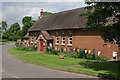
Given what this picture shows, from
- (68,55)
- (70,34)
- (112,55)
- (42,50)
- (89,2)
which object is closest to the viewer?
(89,2)

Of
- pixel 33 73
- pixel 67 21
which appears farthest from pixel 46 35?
pixel 33 73

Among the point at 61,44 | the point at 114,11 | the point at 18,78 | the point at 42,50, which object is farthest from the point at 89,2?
the point at 42,50

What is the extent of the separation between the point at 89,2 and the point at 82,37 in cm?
1101

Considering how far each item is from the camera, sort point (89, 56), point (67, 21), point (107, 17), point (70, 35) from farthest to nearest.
→ point (67, 21) < point (70, 35) < point (89, 56) < point (107, 17)

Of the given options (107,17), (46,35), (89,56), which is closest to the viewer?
(107,17)

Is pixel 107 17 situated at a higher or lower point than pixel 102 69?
higher

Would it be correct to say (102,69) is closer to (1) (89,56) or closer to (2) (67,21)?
(1) (89,56)

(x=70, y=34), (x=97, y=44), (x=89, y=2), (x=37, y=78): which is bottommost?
(x=37, y=78)

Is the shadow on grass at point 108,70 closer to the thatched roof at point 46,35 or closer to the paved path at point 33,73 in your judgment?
the paved path at point 33,73

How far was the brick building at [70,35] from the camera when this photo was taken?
21.0 meters

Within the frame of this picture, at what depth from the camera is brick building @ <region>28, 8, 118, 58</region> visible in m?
→ 21.0

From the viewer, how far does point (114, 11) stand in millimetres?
11477

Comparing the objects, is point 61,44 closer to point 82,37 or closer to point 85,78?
point 82,37

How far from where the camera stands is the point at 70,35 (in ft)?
85.0
